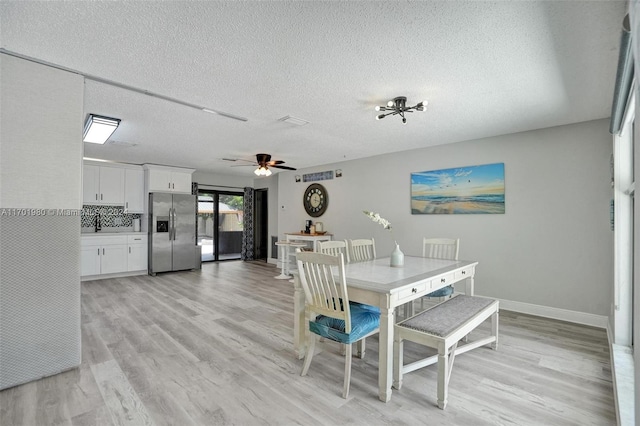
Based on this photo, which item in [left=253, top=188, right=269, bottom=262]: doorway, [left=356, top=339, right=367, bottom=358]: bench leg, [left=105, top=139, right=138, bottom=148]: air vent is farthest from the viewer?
[left=253, top=188, right=269, bottom=262]: doorway

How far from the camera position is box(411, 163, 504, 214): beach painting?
4188 millimetres

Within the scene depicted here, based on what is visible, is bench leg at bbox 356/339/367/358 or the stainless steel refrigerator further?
the stainless steel refrigerator

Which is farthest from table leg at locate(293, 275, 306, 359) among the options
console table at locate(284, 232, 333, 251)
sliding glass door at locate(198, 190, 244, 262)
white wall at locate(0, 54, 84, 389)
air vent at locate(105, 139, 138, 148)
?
sliding glass door at locate(198, 190, 244, 262)

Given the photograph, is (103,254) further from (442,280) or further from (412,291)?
(442,280)

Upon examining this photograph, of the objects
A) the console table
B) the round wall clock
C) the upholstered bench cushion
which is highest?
the round wall clock

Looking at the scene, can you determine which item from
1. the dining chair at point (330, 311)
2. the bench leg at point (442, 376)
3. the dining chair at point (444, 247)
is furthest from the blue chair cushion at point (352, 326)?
the dining chair at point (444, 247)

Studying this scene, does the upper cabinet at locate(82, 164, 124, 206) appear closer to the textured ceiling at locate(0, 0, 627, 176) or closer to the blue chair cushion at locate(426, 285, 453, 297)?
the textured ceiling at locate(0, 0, 627, 176)

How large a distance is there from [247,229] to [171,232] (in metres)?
2.30

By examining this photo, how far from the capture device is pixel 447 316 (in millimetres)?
2338

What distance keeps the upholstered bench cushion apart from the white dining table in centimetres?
16

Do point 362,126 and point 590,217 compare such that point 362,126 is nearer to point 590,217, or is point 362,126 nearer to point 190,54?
point 190,54

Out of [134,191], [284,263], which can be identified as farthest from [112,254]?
[284,263]

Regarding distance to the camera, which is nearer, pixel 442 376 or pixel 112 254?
pixel 442 376

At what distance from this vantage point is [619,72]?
1694 millimetres
